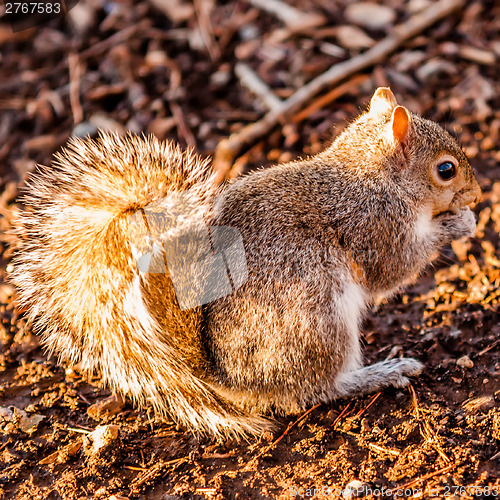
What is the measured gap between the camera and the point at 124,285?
1764mm

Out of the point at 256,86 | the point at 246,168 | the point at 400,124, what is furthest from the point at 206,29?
the point at 400,124

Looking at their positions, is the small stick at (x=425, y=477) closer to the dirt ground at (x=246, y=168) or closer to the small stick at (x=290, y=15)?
the dirt ground at (x=246, y=168)

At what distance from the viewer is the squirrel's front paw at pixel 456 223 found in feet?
7.66

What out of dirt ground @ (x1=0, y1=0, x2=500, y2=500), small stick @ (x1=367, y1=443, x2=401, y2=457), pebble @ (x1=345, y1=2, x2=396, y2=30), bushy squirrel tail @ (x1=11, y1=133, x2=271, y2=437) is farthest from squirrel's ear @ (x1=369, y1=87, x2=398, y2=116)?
pebble @ (x1=345, y1=2, x2=396, y2=30)

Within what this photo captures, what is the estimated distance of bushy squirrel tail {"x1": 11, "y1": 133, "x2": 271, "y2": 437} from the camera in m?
1.78

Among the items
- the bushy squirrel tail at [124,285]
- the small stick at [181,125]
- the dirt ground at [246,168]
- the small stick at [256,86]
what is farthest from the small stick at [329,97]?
the bushy squirrel tail at [124,285]

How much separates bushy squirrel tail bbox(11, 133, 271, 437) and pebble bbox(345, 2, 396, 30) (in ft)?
8.45

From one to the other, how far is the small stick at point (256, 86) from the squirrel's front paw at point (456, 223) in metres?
1.55

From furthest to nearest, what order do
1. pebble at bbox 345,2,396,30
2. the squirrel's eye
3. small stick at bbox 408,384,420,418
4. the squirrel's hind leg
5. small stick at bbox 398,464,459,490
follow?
pebble at bbox 345,2,396,30
the squirrel's eye
the squirrel's hind leg
small stick at bbox 408,384,420,418
small stick at bbox 398,464,459,490

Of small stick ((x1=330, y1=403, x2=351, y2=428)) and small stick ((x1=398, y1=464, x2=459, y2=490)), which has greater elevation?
small stick ((x1=330, y1=403, x2=351, y2=428))

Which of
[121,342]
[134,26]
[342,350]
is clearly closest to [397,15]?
[134,26]

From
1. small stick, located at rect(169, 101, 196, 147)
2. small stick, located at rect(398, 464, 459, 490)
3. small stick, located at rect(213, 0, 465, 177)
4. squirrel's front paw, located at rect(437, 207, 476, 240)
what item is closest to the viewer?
small stick, located at rect(398, 464, 459, 490)

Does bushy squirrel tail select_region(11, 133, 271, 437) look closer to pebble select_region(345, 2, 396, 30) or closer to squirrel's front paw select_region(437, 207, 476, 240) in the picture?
squirrel's front paw select_region(437, 207, 476, 240)

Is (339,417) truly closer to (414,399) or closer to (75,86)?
(414,399)
